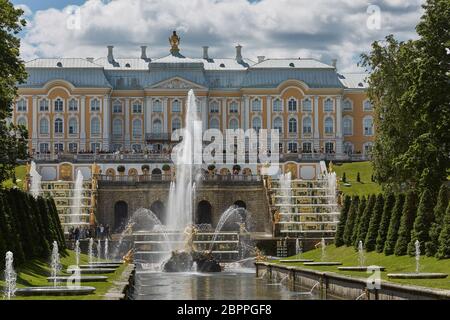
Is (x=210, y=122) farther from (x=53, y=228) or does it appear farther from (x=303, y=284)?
(x=303, y=284)

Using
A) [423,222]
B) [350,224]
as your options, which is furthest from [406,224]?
[350,224]

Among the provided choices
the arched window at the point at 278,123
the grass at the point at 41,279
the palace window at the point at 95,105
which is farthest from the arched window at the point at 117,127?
the grass at the point at 41,279

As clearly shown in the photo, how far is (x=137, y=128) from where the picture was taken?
93625mm

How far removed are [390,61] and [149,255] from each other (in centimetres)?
1388

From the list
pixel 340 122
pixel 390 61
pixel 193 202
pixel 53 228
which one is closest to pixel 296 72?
pixel 340 122

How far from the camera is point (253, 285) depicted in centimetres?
3303

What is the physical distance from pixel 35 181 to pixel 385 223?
1508 inches

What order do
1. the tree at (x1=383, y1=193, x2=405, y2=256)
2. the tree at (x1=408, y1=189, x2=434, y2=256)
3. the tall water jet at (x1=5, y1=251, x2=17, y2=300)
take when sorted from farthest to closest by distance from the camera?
the tree at (x1=383, y1=193, x2=405, y2=256), the tree at (x1=408, y1=189, x2=434, y2=256), the tall water jet at (x1=5, y1=251, x2=17, y2=300)

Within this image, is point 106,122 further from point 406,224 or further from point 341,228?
point 406,224

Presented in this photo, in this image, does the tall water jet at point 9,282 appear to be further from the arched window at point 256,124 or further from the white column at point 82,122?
the arched window at point 256,124

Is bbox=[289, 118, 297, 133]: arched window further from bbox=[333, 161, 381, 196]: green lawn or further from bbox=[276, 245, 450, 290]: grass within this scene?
bbox=[276, 245, 450, 290]: grass

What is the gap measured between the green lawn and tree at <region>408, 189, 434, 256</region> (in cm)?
3016

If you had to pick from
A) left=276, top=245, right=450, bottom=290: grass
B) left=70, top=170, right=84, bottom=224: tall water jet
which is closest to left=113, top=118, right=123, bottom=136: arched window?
left=70, top=170, right=84, bottom=224: tall water jet

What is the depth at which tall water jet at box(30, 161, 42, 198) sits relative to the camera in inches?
2506
